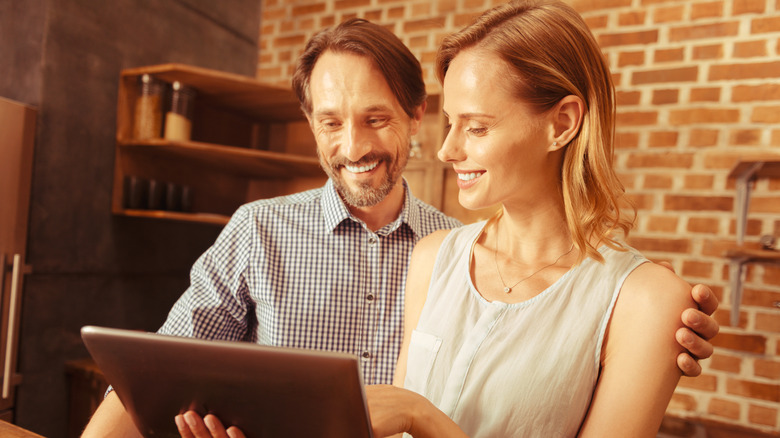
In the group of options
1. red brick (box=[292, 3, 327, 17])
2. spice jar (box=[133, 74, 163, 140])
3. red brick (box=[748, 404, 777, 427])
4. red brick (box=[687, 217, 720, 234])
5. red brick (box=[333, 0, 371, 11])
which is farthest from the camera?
red brick (box=[292, 3, 327, 17])

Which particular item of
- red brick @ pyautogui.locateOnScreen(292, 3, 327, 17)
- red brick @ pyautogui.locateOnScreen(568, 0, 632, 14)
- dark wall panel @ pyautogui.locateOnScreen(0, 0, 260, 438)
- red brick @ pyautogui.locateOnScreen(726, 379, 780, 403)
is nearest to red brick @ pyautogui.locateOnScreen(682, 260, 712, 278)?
red brick @ pyautogui.locateOnScreen(726, 379, 780, 403)

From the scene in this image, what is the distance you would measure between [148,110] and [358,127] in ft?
5.71

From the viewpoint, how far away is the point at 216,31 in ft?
11.0

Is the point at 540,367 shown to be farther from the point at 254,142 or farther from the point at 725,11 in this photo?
the point at 254,142

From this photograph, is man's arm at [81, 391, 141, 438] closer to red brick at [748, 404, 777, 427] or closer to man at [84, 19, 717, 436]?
man at [84, 19, 717, 436]

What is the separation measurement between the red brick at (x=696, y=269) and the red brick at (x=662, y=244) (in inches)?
2.4

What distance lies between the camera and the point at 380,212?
155cm

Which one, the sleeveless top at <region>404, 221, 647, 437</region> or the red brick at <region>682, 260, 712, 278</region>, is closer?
the sleeveless top at <region>404, 221, 647, 437</region>

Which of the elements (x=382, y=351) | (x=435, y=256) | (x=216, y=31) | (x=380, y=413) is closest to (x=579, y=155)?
(x=435, y=256)

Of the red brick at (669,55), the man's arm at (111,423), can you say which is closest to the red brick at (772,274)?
the red brick at (669,55)

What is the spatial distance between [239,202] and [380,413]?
2760 mm

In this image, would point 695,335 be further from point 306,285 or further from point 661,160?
point 661,160

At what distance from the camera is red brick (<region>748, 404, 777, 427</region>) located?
2396 millimetres

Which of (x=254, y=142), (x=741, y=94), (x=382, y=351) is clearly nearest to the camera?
(x=382, y=351)
